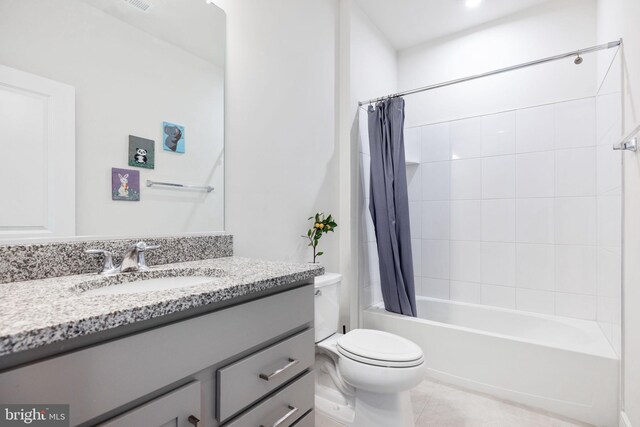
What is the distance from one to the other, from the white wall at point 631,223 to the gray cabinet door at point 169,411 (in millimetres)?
1689

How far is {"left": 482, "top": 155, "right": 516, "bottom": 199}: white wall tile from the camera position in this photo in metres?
2.46

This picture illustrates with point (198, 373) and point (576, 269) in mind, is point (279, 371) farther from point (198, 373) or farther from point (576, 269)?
point (576, 269)

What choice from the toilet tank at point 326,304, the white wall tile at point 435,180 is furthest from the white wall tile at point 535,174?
the toilet tank at point 326,304

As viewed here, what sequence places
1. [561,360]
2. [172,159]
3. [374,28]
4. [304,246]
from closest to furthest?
[172,159] < [561,360] < [304,246] < [374,28]

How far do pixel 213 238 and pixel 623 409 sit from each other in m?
2.10

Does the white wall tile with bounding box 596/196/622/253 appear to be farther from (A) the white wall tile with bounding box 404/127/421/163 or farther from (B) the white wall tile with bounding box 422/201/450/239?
(A) the white wall tile with bounding box 404/127/421/163

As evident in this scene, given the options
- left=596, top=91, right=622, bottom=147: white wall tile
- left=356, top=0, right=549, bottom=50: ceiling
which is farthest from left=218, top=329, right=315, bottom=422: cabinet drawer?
left=356, top=0, right=549, bottom=50: ceiling

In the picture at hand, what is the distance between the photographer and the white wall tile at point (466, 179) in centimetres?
259

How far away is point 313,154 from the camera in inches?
82.5

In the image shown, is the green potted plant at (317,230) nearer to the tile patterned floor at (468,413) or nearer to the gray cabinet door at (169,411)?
the tile patterned floor at (468,413)

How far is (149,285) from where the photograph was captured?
3.27ft

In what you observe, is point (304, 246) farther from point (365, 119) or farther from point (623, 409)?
point (623, 409)

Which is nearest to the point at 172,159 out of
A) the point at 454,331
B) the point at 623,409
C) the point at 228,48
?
the point at 228,48

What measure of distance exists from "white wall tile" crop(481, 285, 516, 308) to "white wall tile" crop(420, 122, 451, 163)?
115cm
